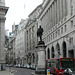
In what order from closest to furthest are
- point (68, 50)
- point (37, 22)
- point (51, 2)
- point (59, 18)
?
point (68, 50), point (59, 18), point (51, 2), point (37, 22)

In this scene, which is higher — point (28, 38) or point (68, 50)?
point (28, 38)

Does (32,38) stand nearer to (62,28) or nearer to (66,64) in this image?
(62,28)

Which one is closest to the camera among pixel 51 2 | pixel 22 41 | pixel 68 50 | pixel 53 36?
pixel 68 50

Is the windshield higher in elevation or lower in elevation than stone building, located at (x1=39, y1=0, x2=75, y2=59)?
lower

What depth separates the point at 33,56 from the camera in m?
109

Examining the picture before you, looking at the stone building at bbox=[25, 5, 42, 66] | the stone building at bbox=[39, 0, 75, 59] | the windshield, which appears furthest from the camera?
the stone building at bbox=[25, 5, 42, 66]

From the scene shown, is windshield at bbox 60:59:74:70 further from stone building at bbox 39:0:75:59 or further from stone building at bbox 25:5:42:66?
stone building at bbox 25:5:42:66

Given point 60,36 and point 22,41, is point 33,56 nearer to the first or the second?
point 22,41

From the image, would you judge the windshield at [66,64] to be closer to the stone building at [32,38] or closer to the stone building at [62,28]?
the stone building at [62,28]

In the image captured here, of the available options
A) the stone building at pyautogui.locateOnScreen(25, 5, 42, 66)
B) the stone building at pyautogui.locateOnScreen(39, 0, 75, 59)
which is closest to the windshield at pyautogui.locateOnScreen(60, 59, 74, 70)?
the stone building at pyautogui.locateOnScreen(39, 0, 75, 59)

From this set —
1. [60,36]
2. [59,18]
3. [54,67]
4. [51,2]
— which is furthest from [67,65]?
[51,2]

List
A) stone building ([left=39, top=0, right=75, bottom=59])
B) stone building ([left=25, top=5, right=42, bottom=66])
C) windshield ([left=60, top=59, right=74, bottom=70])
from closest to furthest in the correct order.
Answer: windshield ([left=60, top=59, right=74, bottom=70]) → stone building ([left=39, top=0, right=75, bottom=59]) → stone building ([left=25, top=5, right=42, bottom=66])

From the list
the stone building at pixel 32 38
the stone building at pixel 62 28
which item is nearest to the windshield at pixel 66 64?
the stone building at pixel 62 28

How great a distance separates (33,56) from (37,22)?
1794cm
